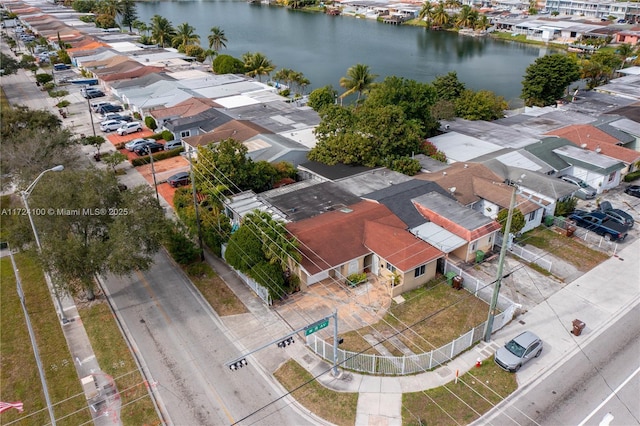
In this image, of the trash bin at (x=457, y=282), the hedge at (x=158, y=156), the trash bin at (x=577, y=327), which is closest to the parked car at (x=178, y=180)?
the hedge at (x=158, y=156)

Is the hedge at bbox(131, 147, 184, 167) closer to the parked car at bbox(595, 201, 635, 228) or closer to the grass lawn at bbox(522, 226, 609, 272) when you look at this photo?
the grass lawn at bbox(522, 226, 609, 272)

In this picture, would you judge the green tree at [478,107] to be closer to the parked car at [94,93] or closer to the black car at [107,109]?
the black car at [107,109]

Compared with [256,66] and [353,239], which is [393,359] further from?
[256,66]

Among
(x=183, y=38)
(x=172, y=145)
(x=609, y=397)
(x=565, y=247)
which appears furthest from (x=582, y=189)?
(x=183, y=38)

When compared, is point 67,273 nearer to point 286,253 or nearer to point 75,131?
point 286,253

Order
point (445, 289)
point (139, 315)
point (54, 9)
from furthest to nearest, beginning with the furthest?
point (54, 9) < point (445, 289) < point (139, 315)

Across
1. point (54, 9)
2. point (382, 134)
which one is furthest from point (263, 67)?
point (54, 9)

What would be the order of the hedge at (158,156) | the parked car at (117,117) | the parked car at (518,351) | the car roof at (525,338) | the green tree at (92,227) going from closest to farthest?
the parked car at (518,351) → the car roof at (525,338) → the green tree at (92,227) → the hedge at (158,156) → the parked car at (117,117)
